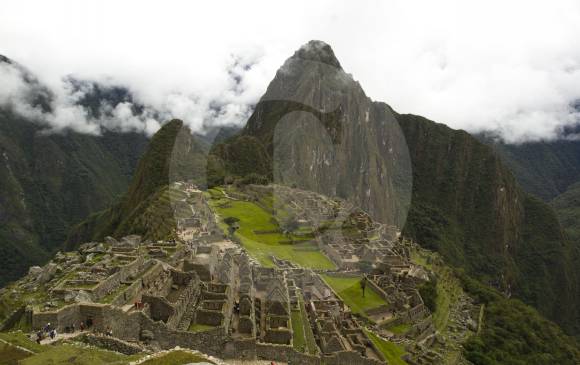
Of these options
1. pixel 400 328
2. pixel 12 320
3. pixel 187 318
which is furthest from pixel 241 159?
pixel 12 320

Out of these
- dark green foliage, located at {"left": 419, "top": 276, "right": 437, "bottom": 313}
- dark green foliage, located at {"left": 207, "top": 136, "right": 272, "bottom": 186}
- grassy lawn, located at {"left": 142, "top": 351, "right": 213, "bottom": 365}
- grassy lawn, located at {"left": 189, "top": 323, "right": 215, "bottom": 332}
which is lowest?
dark green foliage, located at {"left": 419, "top": 276, "right": 437, "bottom": 313}

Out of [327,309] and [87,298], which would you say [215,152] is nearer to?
[327,309]

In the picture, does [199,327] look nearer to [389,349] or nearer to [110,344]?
[110,344]

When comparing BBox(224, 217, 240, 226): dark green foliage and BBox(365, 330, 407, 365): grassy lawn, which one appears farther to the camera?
BBox(224, 217, 240, 226): dark green foliage

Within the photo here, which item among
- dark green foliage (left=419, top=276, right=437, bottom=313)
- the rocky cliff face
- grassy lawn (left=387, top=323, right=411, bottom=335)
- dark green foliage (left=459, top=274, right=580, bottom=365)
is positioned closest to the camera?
grassy lawn (left=387, top=323, right=411, bottom=335)

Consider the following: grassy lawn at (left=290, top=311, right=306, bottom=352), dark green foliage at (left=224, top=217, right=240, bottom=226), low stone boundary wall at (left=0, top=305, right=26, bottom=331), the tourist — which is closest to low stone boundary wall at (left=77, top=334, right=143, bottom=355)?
low stone boundary wall at (left=0, top=305, right=26, bottom=331)

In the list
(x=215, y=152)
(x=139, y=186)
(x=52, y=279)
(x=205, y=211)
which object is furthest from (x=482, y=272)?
(x=52, y=279)

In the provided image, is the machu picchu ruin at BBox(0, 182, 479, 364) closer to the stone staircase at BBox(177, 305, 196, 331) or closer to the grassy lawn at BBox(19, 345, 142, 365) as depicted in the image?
the stone staircase at BBox(177, 305, 196, 331)
